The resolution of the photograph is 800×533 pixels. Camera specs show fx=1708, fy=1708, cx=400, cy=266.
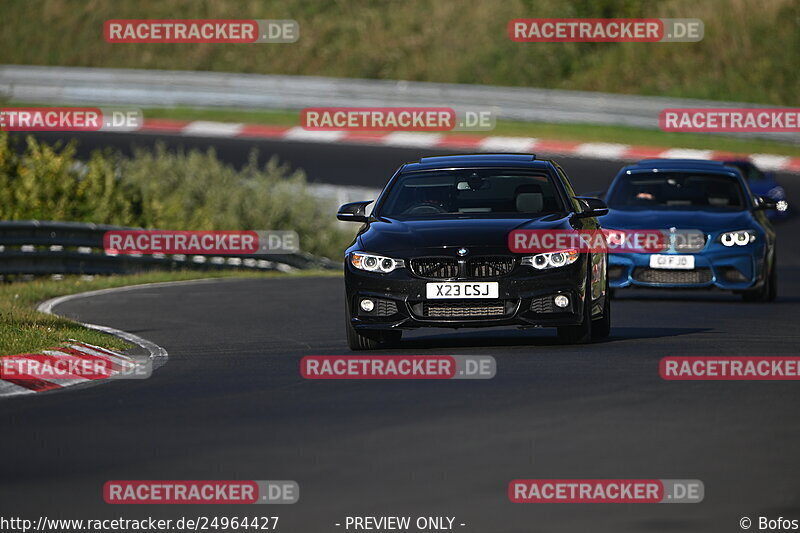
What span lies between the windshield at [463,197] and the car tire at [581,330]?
840 mm

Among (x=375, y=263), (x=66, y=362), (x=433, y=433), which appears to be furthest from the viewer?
(x=375, y=263)

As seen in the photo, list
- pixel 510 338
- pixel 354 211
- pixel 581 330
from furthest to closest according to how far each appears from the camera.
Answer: pixel 510 338
pixel 354 211
pixel 581 330

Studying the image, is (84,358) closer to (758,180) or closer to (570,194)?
(570,194)

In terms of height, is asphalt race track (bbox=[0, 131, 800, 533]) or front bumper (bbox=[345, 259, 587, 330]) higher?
front bumper (bbox=[345, 259, 587, 330])

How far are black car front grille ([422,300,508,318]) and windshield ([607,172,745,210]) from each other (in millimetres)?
6980

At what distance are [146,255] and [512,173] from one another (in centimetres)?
1155

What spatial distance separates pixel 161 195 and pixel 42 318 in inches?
647

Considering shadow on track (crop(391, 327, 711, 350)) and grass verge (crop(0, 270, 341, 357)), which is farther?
shadow on track (crop(391, 327, 711, 350))

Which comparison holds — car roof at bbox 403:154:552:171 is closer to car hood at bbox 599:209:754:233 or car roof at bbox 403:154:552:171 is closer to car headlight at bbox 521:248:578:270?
car headlight at bbox 521:248:578:270

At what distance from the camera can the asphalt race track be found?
7.28 meters

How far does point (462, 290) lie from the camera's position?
12695 mm

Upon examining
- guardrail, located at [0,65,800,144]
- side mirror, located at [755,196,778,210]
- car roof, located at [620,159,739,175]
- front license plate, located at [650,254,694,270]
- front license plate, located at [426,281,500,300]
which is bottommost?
front license plate, located at [650,254,694,270]

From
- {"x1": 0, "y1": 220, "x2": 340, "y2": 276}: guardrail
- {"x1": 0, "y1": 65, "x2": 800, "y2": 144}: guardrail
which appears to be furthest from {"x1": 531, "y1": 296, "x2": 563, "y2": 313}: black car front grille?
{"x1": 0, "y1": 65, "x2": 800, "y2": 144}: guardrail

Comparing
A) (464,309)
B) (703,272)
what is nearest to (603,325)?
(464,309)
